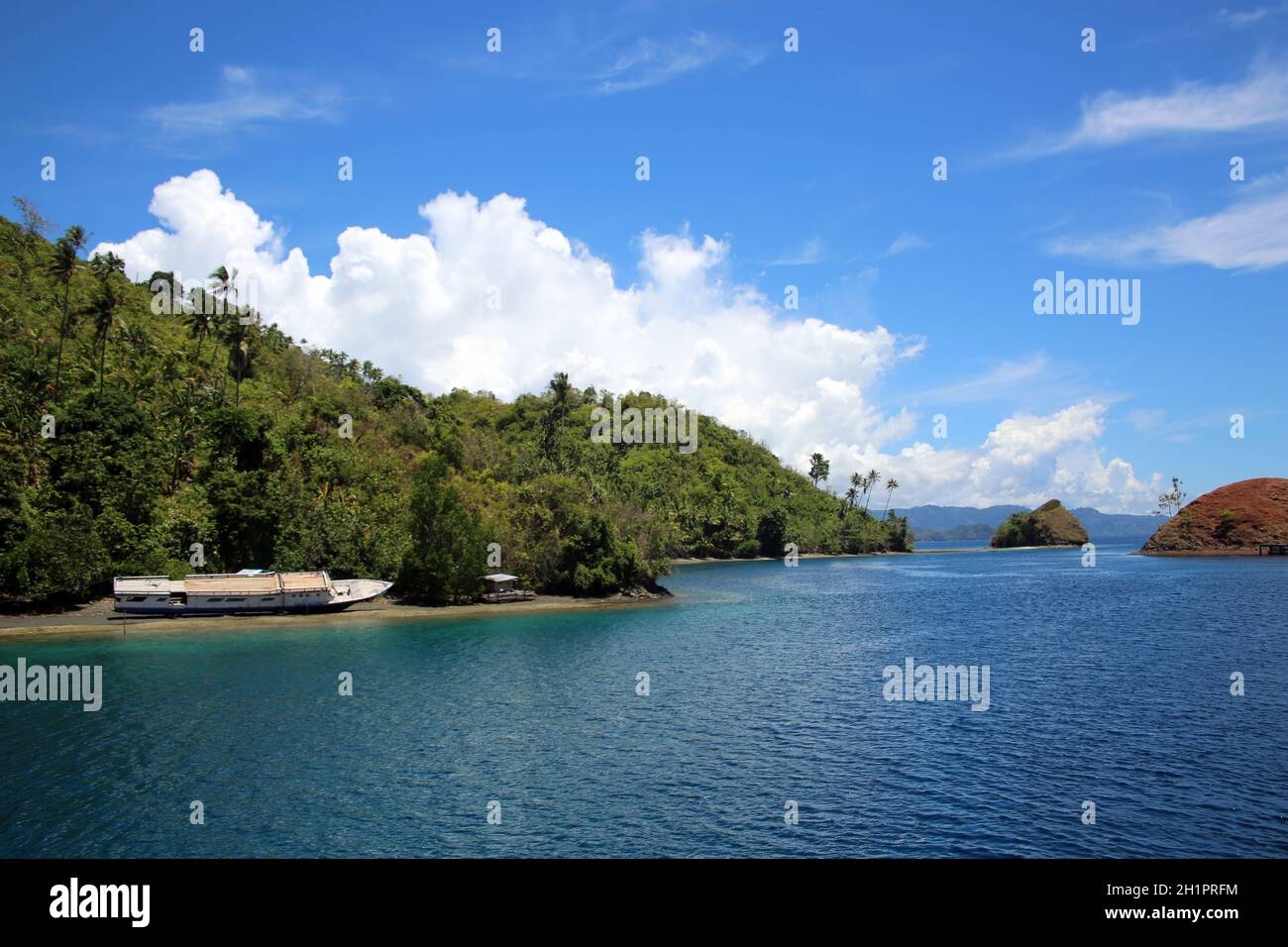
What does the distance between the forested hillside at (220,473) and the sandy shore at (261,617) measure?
2.41m

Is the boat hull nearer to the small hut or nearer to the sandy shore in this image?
the sandy shore

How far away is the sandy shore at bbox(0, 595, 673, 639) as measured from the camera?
59781 mm

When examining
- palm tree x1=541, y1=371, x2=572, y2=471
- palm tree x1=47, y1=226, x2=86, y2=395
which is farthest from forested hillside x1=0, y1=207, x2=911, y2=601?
palm tree x1=541, y1=371, x2=572, y2=471

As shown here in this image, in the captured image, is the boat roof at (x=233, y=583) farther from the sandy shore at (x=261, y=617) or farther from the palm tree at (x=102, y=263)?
the palm tree at (x=102, y=263)

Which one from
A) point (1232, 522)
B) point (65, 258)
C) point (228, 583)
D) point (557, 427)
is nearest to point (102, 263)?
point (65, 258)

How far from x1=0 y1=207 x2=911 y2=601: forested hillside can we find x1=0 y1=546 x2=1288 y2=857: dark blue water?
17028 mm

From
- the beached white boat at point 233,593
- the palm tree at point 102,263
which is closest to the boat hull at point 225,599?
the beached white boat at point 233,593

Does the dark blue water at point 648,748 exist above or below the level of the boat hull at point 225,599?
below

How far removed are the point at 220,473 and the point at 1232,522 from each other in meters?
199

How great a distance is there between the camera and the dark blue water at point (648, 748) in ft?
76.2

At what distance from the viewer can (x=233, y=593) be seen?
2709 inches

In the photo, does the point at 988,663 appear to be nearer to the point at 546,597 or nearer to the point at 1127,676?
the point at 1127,676
